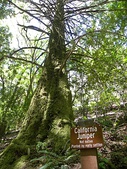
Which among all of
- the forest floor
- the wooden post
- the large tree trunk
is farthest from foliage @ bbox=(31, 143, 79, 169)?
the wooden post

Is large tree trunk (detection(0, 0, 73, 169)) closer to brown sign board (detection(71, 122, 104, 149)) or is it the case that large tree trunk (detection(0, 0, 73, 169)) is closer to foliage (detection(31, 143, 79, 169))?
foliage (detection(31, 143, 79, 169))

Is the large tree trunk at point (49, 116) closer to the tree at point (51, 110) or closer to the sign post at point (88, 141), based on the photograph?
the tree at point (51, 110)

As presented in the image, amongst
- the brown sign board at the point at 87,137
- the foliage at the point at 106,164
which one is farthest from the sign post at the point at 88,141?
the foliage at the point at 106,164

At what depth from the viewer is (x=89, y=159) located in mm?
2701

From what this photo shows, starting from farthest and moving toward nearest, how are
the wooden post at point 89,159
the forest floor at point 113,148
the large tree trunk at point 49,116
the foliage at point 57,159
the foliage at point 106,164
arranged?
the large tree trunk at point 49,116 < the forest floor at point 113,148 < the foliage at point 57,159 < the foliage at point 106,164 < the wooden post at point 89,159

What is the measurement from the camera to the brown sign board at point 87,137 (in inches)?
107

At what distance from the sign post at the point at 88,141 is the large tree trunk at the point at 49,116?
1.07 m

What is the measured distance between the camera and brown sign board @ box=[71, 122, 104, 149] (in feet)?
8.89

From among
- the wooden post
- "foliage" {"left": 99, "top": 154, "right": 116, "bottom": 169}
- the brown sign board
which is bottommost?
"foliage" {"left": 99, "top": 154, "right": 116, "bottom": 169}

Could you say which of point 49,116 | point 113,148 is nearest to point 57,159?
point 113,148

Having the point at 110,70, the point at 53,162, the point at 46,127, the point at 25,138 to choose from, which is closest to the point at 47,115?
the point at 46,127

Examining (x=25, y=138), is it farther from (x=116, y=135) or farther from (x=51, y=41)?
(x=51, y=41)

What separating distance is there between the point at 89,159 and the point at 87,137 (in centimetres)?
30

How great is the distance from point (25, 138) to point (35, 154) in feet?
1.86
